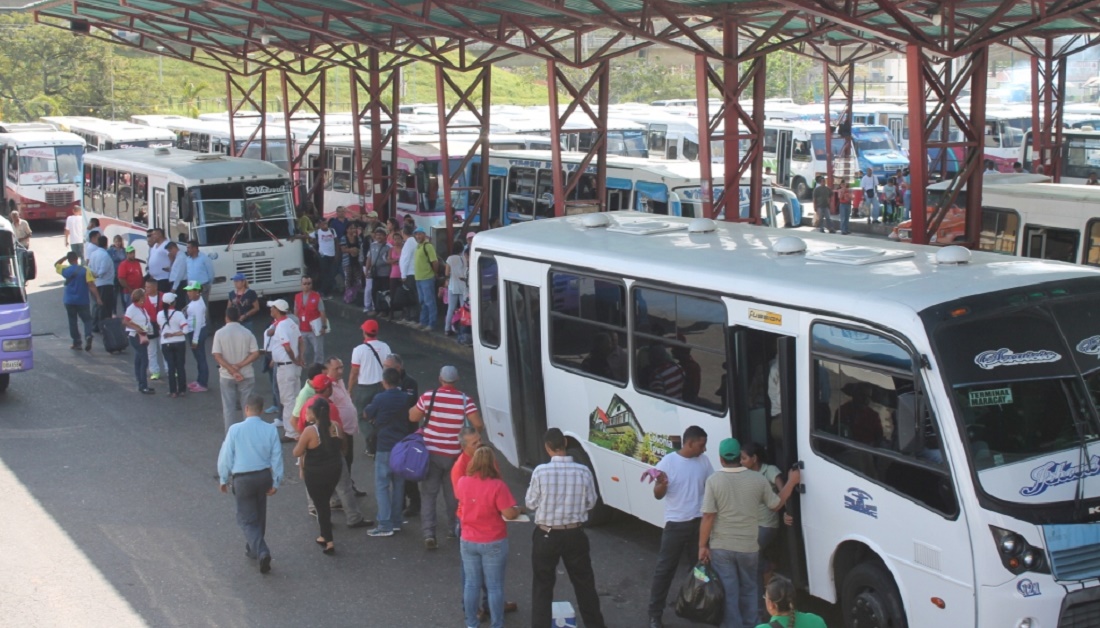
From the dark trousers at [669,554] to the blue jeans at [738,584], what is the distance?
15.6 inches

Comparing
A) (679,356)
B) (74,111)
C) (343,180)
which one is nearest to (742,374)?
(679,356)

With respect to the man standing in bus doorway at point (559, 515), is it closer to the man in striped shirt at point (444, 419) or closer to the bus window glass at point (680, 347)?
the bus window glass at point (680, 347)

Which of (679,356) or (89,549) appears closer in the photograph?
(679,356)

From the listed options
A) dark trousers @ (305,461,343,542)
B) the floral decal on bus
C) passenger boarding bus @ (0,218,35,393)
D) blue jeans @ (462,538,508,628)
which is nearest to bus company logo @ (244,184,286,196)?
passenger boarding bus @ (0,218,35,393)

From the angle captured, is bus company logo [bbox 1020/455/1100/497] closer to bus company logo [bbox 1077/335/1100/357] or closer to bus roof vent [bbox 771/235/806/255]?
bus company logo [bbox 1077/335/1100/357]

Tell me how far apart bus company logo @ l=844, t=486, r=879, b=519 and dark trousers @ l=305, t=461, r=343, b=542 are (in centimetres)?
430

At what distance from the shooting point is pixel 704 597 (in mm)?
8172

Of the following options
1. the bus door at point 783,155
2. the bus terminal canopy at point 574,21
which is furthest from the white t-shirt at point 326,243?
the bus door at point 783,155

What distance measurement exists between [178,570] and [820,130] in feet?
102

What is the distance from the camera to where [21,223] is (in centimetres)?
2530

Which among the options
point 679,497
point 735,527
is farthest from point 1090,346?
point 679,497

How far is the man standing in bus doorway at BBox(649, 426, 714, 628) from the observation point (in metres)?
8.43

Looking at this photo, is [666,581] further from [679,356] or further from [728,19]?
[728,19]

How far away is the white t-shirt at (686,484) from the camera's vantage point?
8438 mm
